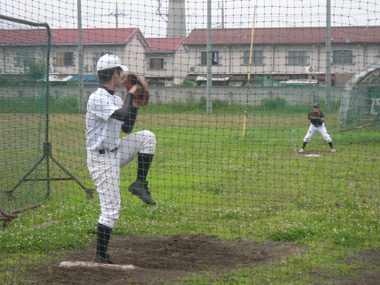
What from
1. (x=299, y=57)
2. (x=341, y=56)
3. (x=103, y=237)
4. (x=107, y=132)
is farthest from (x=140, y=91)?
(x=341, y=56)

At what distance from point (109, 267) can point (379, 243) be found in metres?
3.18

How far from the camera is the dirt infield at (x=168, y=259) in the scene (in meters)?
4.55

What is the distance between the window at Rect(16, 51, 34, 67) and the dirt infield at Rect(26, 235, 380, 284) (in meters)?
3.40

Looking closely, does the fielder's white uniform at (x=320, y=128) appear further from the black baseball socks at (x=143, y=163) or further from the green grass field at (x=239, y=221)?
the black baseball socks at (x=143, y=163)

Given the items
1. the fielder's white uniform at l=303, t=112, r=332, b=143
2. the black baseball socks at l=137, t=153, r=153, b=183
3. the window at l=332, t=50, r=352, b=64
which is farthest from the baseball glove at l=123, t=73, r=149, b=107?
the fielder's white uniform at l=303, t=112, r=332, b=143

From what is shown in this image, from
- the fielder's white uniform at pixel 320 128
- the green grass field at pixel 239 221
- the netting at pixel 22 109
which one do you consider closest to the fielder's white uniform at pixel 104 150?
the green grass field at pixel 239 221

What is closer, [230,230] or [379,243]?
[379,243]

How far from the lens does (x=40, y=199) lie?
7.45 meters

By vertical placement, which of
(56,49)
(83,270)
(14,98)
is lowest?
(83,270)

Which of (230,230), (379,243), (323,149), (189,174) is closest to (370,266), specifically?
(379,243)

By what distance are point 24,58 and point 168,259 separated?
424cm

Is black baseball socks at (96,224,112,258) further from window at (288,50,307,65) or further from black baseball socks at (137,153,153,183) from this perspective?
window at (288,50,307,65)

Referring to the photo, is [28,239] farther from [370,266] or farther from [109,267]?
[370,266]

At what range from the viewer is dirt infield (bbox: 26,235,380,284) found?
4547 mm
